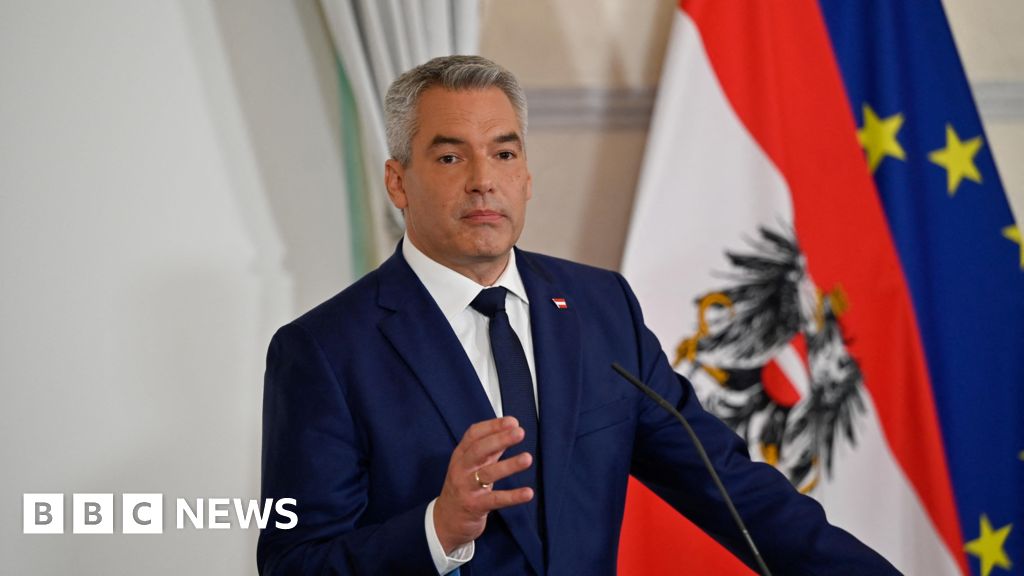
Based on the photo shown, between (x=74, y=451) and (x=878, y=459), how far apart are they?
6.33 ft

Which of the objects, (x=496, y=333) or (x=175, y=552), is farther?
(x=175, y=552)

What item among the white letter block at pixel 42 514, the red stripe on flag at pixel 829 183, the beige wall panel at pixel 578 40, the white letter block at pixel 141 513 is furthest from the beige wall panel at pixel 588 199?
the white letter block at pixel 42 514

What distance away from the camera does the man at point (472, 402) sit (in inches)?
64.4

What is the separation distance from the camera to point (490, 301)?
5.91 feet

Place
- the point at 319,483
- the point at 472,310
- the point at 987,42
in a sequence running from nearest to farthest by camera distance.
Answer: the point at 319,483 < the point at 472,310 < the point at 987,42

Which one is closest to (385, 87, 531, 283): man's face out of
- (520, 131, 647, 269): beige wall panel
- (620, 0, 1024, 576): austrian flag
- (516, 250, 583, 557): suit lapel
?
(516, 250, 583, 557): suit lapel

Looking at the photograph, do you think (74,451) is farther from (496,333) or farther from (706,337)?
(706,337)

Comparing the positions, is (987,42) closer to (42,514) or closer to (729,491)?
(729,491)

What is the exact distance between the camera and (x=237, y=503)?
2.59 m

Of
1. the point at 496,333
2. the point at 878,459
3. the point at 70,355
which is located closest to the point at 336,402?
the point at 496,333

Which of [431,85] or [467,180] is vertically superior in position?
[431,85]

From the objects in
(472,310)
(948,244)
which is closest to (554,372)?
(472,310)

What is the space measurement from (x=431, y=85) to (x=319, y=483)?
71cm

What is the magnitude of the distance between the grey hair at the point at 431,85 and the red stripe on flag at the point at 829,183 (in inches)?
37.4
